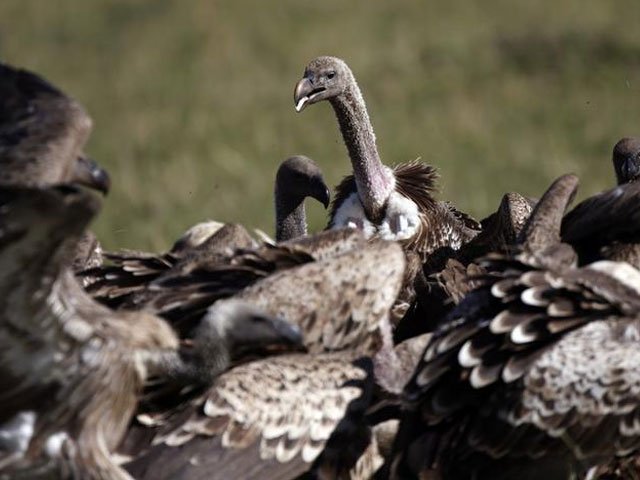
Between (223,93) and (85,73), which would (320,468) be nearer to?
(223,93)

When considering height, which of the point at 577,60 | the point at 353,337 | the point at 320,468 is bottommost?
the point at 320,468

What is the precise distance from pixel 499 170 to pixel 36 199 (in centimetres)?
1278

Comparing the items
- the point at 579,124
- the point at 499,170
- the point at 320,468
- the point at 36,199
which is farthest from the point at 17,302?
the point at 579,124

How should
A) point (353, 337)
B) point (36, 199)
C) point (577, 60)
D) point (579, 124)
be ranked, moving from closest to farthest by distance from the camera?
point (36, 199) < point (353, 337) < point (579, 124) < point (577, 60)

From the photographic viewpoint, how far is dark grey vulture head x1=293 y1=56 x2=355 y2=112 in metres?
9.13

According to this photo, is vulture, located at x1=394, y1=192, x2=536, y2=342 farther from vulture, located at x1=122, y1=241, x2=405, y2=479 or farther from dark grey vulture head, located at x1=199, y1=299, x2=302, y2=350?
dark grey vulture head, located at x1=199, y1=299, x2=302, y2=350

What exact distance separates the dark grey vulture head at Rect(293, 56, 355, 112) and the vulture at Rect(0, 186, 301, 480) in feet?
10.2

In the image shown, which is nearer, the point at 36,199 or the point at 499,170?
the point at 36,199

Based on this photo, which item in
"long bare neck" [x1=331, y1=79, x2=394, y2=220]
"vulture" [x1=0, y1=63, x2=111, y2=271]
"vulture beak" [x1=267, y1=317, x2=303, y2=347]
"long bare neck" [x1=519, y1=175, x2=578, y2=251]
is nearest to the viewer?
"vulture beak" [x1=267, y1=317, x2=303, y2=347]

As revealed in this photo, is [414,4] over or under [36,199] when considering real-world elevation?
over

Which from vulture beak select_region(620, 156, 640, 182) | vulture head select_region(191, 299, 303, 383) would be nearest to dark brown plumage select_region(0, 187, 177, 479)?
vulture head select_region(191, 299, 303, 383)

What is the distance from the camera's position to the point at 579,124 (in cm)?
2067

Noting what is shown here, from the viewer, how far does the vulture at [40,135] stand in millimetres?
6305

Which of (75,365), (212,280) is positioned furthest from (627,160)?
→ (75,365)
